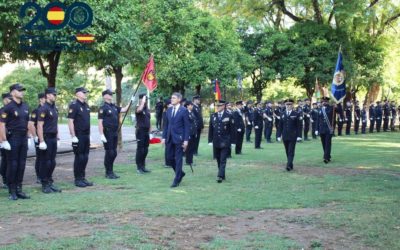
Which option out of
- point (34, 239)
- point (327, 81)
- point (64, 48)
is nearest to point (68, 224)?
point (34, 239)

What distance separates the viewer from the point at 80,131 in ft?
38.3

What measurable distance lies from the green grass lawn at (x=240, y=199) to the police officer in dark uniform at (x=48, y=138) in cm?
44

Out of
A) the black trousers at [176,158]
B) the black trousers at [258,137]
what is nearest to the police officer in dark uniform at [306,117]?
the black trousers at [258,137]

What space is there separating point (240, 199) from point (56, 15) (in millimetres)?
8374

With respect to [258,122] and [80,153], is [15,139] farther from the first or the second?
[258,122]

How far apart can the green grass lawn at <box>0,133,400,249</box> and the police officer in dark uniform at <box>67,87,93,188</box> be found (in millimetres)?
407

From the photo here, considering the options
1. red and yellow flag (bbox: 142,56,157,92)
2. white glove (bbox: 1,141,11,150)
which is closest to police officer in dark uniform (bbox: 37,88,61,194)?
white glove (bbox: 1,141,11,150)

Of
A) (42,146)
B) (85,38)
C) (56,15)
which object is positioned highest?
(56,15)

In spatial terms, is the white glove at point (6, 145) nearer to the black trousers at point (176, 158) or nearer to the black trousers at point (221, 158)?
the black trousers at point (176, 158)

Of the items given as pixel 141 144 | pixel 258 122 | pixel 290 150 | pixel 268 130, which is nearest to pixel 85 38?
pixel 141 144

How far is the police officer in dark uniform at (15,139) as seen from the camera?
1008 centimetres

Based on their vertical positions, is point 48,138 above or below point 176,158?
above

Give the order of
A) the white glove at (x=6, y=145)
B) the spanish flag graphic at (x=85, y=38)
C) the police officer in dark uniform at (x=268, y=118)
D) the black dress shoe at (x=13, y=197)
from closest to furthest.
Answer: the white glove at (x=6, y=145) < the black dress shoe at (x=13, y=197) < the spanish flag graphic at (x=85, y=38) < the police officer in dark uniform at (x=268, y=118)

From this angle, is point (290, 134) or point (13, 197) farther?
point (290, 134)
